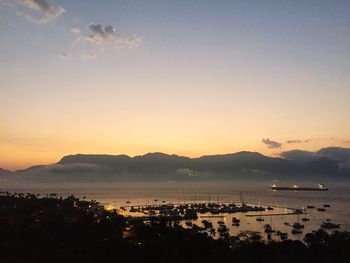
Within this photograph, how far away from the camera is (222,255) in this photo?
24609 millimetres

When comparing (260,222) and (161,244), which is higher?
(161,244)

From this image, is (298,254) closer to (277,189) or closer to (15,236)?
(15,236)

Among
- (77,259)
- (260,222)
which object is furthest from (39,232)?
(260,222)

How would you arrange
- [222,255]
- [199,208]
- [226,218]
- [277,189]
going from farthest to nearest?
[277,189]
[199,208]
[226,218]
[222,255]

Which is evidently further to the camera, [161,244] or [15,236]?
[15,236]

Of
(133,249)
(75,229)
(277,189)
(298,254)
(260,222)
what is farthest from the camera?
(277,189)

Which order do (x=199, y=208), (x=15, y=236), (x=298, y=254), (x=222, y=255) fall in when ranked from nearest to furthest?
(x=222, y=255) < (x=298, y=254) < (x=15, y=236) < (x=199, y=208)

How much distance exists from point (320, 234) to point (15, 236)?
27313 mm

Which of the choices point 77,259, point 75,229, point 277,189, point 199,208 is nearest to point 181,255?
point 77,259

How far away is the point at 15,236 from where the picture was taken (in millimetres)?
32938

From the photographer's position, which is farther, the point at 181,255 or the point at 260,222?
the point at 260,222

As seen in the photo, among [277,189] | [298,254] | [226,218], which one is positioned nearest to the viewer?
[298,254]

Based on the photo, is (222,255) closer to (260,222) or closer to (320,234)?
(320,234)

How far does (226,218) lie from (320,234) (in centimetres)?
3832
